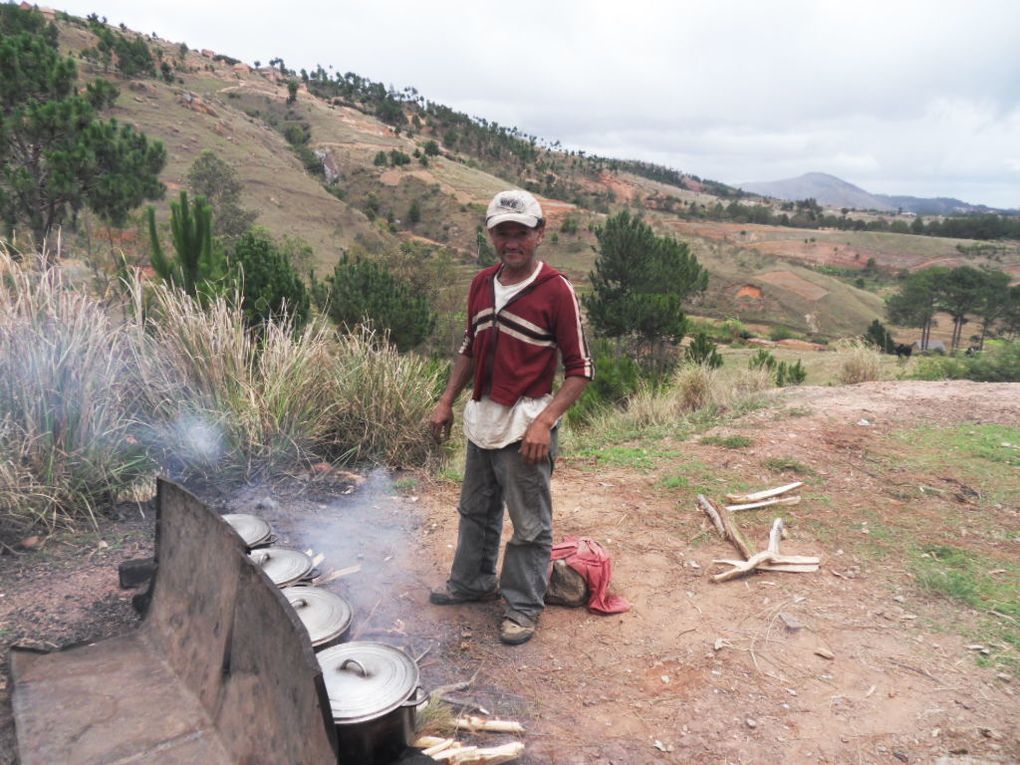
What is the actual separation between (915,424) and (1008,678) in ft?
14.6

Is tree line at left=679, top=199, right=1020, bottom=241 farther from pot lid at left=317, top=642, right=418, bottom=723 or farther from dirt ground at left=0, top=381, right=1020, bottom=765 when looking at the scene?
pot lid at left=317, top=642, right=418, bottom=723

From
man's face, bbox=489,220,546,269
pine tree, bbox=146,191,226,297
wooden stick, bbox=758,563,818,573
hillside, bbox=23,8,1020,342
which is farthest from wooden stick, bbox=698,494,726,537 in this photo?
hillside, bbox=23,8,1020,342

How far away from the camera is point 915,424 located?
6.37 metres

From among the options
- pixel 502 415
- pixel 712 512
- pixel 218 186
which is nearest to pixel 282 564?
pixel 502 415

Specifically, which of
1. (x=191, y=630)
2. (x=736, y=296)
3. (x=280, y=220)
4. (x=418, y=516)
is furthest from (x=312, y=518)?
(x=736, y=296)

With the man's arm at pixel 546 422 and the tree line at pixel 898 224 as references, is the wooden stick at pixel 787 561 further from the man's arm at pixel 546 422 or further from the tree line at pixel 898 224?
the tree line at pixel 898 224

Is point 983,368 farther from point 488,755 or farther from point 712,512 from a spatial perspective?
point 488,755

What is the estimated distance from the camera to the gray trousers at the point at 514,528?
261 centimetres

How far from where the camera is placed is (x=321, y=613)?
2.29 meters

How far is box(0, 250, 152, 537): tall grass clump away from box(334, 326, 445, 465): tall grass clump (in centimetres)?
144

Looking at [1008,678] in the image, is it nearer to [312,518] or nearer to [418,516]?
[418,516]

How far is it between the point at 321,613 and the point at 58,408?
2.31 meters

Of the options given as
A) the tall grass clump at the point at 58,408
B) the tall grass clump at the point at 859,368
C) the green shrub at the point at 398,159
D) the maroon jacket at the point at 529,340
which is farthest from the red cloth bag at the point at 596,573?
the green shrub at the point at 398,159

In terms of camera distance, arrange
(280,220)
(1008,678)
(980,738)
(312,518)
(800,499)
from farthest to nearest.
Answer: (280,220)
(800,499)
(312,518)
(1008,678)
(980,738)
